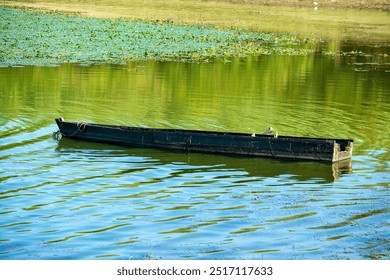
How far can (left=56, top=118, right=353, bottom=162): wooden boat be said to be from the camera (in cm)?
2042

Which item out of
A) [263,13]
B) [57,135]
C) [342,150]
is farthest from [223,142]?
[263,13]

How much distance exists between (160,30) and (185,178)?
35264 mm

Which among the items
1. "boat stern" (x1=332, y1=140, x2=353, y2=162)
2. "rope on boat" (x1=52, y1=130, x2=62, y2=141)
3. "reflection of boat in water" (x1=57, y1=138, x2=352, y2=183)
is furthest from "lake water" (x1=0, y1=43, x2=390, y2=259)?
"boat stern" (x1=332, y1=140, x2=353, y2=162)

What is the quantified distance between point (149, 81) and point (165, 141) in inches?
474

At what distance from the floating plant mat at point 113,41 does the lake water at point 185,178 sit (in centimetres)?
543

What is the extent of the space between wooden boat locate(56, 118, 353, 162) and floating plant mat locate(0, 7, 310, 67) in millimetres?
14804

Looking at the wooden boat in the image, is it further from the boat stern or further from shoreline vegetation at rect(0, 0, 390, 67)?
A: shoreline vegetation at rect(0, 0, 390, 67)

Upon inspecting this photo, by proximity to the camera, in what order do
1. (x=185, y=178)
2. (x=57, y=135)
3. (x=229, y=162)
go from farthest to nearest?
(x=57, y=135) → (x=229, y=162) → (x=185, y=178)

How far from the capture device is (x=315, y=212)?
1605cm

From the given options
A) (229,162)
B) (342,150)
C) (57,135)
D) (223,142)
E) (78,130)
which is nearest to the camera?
(229,162)

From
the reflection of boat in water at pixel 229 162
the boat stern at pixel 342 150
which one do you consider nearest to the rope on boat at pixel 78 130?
the reflection of boat in water at pixel 229 162

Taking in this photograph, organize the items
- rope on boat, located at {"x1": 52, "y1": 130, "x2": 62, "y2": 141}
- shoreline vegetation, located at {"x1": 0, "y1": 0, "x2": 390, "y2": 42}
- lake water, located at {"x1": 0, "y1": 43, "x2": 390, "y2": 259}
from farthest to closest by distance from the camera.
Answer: shoreline vegetation, located at {"x1": 0, "y1": 0, "x2": 390, "y2": 42}
rope on boat, located at {"x1": 52, "y1": 130, "x2": 62, "y2": 141}
lake water, located at {"x1": 0, "y1": 43, "x2": 390, "y2": 259}

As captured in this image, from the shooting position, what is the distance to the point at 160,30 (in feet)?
174

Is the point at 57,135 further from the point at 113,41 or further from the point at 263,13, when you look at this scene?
the point at 263,13
